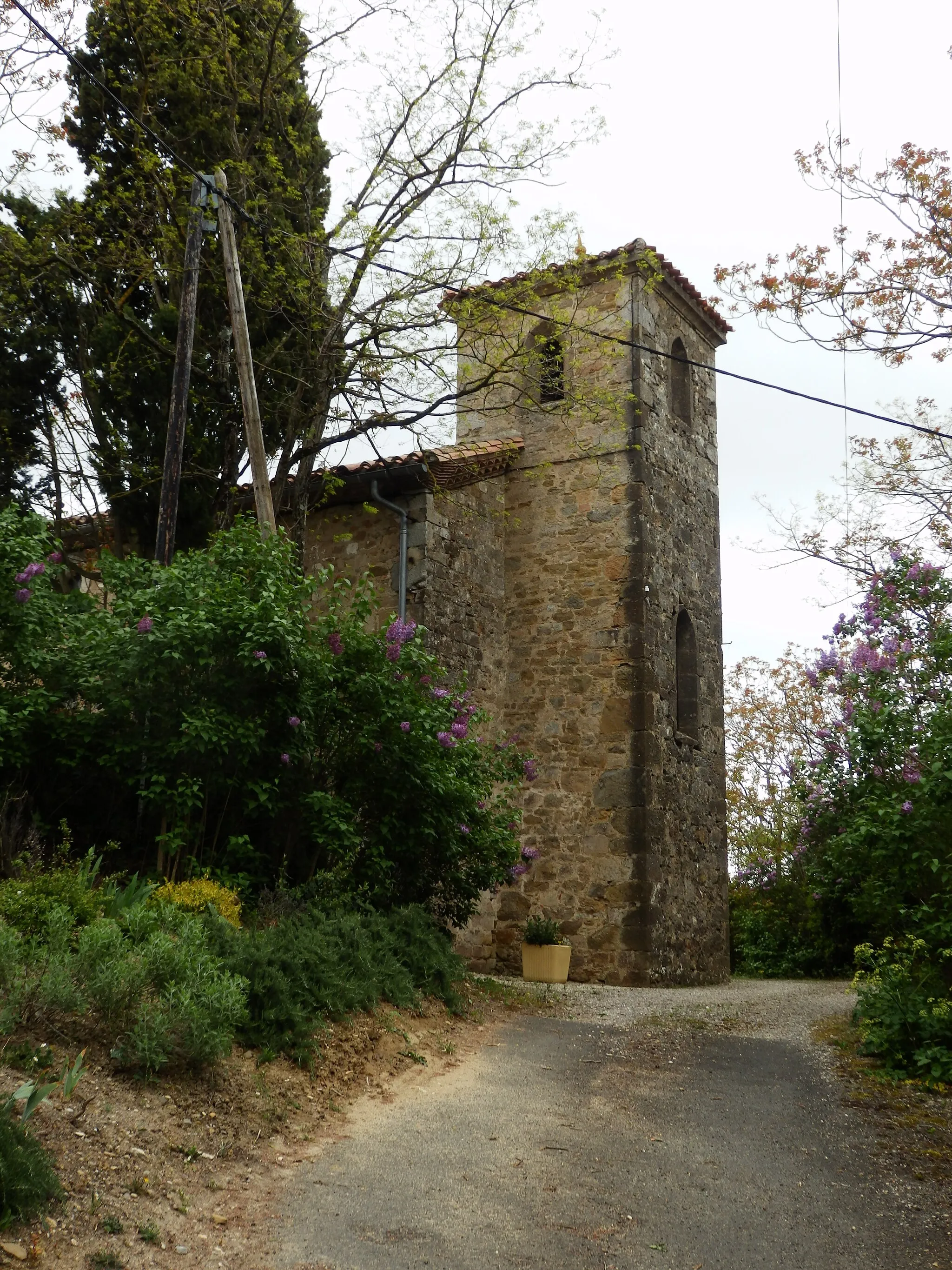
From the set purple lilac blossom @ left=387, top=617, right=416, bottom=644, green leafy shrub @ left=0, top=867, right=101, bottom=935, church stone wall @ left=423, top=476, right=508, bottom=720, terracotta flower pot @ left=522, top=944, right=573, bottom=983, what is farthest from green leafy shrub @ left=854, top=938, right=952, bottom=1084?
church stone wall @ left=423, top=476, right=508, bottom=720

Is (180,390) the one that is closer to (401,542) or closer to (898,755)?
(401,542)

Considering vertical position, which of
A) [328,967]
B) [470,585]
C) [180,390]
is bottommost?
[328,967]

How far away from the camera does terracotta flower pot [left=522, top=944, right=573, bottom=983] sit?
11359 mm

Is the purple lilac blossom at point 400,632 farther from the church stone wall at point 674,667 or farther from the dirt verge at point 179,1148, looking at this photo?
the church stone wall at point 674,667

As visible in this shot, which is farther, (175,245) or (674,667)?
(674,667)

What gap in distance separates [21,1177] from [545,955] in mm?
8327

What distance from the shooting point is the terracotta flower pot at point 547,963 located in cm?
1136

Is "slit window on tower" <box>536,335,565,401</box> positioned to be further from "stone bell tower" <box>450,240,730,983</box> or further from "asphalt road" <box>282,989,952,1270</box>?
"asphalt road" <box>282,989,952,1270</box>

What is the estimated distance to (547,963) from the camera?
11.4 metres

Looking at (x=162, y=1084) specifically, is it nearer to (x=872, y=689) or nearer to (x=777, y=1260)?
(x=777, y=1260)

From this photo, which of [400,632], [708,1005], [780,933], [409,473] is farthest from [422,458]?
[780,933]

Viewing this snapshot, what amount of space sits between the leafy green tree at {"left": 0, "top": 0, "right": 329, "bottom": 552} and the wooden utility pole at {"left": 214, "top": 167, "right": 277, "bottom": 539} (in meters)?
0.72

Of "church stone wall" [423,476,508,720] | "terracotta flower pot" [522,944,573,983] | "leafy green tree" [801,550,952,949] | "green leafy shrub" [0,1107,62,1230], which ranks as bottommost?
"terracotta flower pot" [522,944,573,983]

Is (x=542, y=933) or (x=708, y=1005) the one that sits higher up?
(x=542, y=933)
